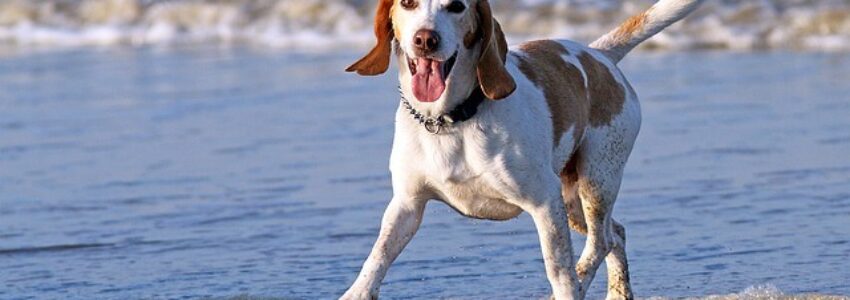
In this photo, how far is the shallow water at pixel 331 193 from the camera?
7492mm

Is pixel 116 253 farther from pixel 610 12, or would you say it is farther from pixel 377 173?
pixel 610 12

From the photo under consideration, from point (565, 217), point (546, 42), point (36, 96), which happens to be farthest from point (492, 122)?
point (36, 96)

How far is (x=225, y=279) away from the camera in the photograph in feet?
24.7

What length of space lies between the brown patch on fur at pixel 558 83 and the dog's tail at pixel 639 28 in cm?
68

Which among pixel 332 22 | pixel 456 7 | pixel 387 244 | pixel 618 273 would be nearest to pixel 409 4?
pixel 456 7

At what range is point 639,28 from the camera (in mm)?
7125

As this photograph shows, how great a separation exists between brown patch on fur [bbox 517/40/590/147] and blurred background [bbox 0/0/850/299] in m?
1.08

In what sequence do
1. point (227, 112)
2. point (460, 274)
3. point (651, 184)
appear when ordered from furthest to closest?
point (227, 112) < point (651, 184) < point (460, 274)

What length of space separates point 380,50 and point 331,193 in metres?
3.89

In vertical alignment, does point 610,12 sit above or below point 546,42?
below

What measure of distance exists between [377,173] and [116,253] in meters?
2.17

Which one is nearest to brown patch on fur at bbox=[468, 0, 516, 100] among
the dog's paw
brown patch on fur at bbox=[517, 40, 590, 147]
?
brown patch on fur at bbox=[517, 40, 590, 147]

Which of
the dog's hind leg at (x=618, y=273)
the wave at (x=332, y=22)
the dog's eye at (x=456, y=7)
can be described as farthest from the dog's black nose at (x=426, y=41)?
the wave at (x=332, y=22)

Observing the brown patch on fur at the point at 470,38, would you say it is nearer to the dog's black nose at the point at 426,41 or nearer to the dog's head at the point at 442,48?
the dog's head at the point at 442,48
